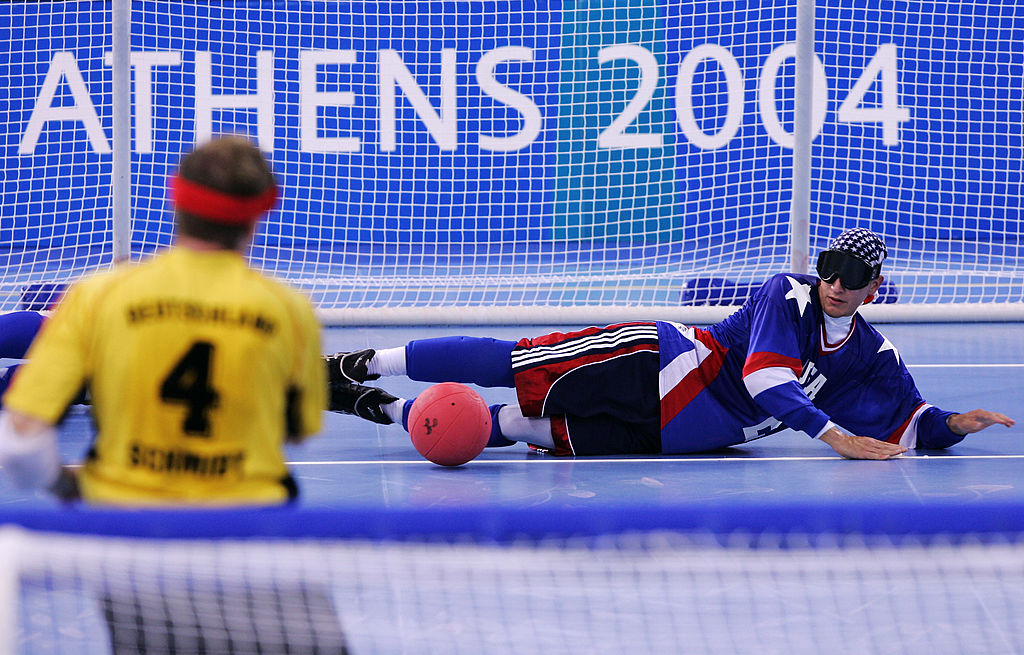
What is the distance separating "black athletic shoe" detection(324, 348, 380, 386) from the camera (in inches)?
221

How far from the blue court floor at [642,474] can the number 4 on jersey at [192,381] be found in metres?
2.19

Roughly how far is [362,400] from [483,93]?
28.4 feet

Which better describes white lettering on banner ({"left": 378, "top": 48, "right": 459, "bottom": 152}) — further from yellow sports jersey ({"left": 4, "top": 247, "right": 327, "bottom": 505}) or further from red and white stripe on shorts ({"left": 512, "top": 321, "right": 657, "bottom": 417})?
yellow sports jersey ({"left": 4, "top": 247, "right": 327, "bottom": 505})

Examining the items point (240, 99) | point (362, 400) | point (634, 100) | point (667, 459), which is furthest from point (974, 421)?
point (240, 99)

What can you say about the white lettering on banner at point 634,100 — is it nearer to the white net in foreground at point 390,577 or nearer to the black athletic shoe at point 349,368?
the black athletic shoe at point 349,368

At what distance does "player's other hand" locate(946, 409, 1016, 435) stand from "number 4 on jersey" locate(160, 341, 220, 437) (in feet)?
13.0

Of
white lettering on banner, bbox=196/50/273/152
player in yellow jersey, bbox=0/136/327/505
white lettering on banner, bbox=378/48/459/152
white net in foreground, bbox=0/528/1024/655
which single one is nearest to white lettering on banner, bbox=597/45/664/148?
white lettering on banner, bbox=378/48/459/152

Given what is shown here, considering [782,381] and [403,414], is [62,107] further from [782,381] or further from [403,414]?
[782,381]

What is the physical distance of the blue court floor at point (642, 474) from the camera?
189 inches

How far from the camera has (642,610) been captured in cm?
204

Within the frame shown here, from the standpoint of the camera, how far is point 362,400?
5.61 metres

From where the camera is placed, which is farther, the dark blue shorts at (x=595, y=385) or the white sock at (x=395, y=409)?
the white sock at (x=395, y=409)

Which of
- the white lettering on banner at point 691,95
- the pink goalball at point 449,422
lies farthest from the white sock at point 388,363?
the white lettering on banner at point 691,95

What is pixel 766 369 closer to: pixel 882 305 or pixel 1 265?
pixel 882 305
